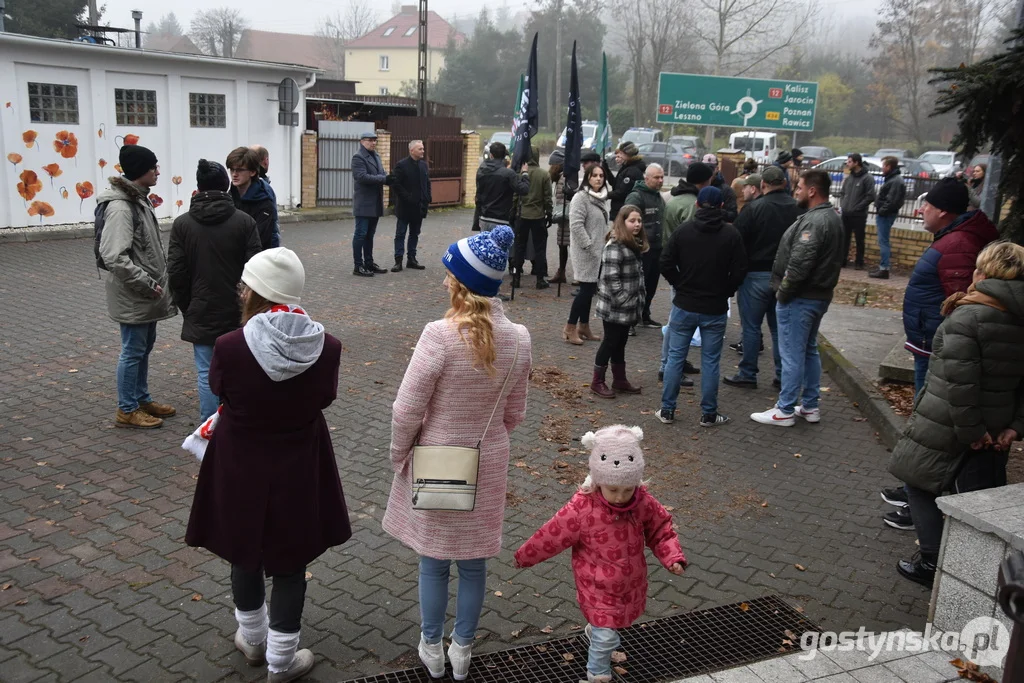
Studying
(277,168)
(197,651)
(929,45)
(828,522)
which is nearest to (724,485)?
(828,522)

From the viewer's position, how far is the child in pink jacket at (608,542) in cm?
358

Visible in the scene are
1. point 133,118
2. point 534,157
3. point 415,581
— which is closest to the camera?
point 415,581

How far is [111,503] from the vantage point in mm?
5402

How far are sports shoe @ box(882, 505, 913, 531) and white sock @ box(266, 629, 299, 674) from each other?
3.89 metres

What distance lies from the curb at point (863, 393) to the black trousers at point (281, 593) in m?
4.73

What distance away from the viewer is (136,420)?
21.8ft

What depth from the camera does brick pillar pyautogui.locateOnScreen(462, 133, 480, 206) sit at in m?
23.0

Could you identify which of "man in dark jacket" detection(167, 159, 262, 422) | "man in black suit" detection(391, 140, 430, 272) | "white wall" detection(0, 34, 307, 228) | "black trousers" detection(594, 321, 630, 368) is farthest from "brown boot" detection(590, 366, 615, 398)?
"white wall" detection(0, 34, 307, 228)

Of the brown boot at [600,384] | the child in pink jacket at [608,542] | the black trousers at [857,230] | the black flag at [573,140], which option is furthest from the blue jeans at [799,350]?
the black trousers at [857,230]

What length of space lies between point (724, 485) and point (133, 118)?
47.3ft

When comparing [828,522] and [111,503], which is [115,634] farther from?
[828,522]

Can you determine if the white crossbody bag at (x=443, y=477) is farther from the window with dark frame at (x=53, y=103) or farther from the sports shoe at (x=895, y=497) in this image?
the window with dark frame at (x=53, y=103)

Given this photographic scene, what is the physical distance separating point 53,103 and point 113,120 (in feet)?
3.66

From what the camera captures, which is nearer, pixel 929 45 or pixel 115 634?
pixel 115 634
